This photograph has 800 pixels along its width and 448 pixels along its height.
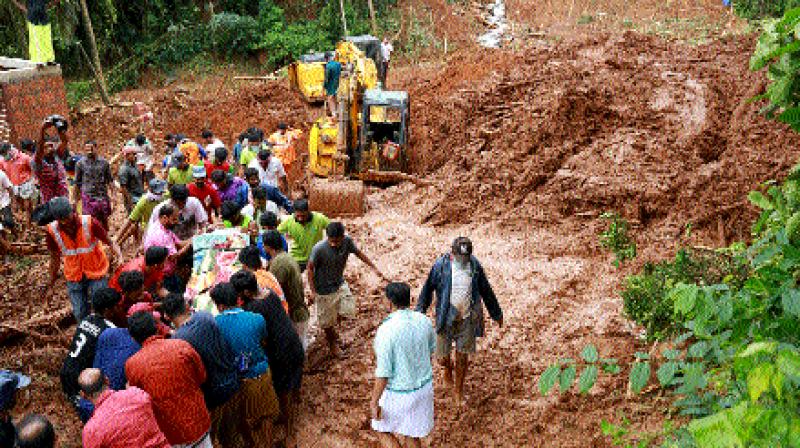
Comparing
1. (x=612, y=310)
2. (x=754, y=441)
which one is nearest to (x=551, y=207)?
(x=612, y=310)

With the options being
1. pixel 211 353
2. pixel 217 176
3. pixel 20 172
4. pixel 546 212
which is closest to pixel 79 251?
pixel 217 176

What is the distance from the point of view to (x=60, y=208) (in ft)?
20.7

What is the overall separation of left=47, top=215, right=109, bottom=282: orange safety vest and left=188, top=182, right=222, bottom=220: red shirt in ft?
4.50

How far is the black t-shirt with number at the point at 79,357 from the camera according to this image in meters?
4.80

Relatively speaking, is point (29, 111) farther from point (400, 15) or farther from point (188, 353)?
point (400, 15)

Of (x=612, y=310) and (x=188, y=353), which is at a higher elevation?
(x=188, y=353)

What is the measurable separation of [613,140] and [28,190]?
29.7 ft

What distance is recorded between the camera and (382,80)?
17.5m

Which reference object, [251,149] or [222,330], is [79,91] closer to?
[251,149]

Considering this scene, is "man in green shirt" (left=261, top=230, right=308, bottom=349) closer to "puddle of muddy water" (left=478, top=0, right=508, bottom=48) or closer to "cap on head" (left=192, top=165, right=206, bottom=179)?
"cap on head" (left=192, top=165, right=206, bottom=179)

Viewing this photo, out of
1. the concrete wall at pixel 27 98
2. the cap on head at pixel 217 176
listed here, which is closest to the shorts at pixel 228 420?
the cap on head at pixel 217 176

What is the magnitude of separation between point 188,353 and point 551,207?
22.9ft

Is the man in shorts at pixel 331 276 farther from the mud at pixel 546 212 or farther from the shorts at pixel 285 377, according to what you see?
the shorts at pixel 285 377

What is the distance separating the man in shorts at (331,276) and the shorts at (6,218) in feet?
18.9
